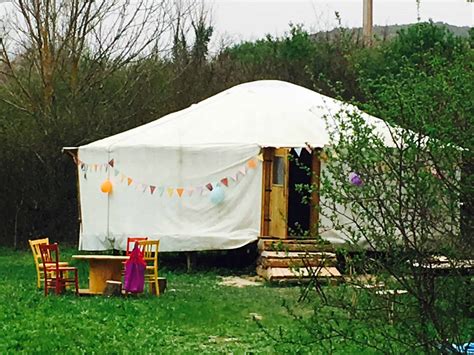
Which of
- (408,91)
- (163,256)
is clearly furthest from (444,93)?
(163,256)

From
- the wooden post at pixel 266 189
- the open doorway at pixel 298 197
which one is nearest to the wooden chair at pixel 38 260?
the wooden post at pixel 266 189

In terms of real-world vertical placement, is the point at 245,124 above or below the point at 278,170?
above

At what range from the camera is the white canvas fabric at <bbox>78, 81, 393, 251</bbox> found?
40.1ft

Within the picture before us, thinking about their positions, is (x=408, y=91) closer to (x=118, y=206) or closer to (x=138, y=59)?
(x=118, y=206)

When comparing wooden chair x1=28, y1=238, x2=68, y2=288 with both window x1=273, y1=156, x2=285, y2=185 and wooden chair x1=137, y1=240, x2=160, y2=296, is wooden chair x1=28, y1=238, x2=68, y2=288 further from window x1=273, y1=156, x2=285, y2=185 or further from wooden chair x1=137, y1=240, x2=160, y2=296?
window x1=273, y1=156, x2=285, y2=185

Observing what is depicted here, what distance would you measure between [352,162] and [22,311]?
5.60 meters

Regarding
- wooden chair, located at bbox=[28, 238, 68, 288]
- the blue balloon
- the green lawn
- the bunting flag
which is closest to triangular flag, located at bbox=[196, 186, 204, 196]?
the bunting flag

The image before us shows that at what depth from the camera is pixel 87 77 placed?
16094 millimetres

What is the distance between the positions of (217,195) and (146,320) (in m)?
4.49

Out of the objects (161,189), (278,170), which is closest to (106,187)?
(161,189)

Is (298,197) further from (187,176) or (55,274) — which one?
(55,274)

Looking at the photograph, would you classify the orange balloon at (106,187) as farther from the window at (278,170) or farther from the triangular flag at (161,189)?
the window at (278,170)

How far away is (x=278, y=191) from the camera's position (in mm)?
12188

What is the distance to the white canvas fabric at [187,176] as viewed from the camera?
12.2 meters
